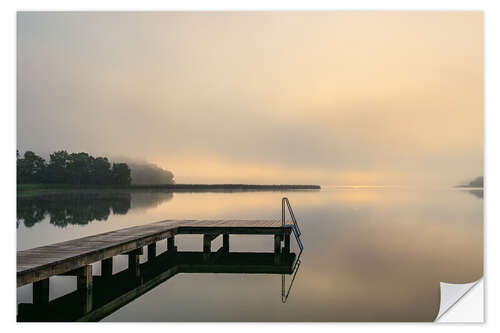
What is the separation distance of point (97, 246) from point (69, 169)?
2353 millimetres

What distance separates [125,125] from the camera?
31.0ft

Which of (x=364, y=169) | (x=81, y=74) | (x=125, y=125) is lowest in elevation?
(x=364, y=169)

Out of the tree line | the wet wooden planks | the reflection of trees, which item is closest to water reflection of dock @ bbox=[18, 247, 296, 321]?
the wet wooden planks

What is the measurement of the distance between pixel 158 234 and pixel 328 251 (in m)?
3.84

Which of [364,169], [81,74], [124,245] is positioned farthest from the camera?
[364,169]

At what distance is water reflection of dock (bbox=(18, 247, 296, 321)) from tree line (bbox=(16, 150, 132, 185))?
1.60m

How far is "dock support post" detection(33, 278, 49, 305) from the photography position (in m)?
6.19

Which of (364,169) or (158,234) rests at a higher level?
(364,169)

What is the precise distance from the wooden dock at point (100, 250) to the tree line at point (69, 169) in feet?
3.44

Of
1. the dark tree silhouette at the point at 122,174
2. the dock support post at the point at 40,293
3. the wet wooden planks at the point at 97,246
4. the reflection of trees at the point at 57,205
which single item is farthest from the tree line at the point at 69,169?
the dock support post at the point at 40,293

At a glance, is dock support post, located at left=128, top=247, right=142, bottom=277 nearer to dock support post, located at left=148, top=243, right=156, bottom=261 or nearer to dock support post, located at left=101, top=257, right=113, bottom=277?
dock support post, located at left=101, top=257, right=113, bottom=277
